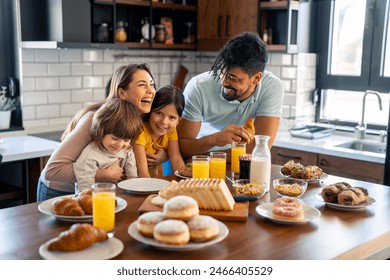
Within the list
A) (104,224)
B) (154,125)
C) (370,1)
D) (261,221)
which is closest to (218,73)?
(154,125)

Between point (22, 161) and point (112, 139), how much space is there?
130cm

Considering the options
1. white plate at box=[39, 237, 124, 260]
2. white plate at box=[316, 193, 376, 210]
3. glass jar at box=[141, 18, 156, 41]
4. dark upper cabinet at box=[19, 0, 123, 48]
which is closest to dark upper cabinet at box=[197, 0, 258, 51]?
glass jar at box=[141, 18, 156, 41]

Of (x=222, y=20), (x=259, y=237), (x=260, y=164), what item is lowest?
(x=259, y=237)

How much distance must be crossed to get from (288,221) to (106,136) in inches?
34.0

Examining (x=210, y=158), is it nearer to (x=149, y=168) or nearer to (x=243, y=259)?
(x=149, y=168)

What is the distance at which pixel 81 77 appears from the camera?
4.02 meters

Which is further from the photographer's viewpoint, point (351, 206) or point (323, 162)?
point (323, 162)

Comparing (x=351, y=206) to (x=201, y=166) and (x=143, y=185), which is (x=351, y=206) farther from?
(x=143, y=185)

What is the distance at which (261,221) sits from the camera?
5.60ft

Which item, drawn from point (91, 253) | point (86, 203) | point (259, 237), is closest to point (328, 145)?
point (259, 237)

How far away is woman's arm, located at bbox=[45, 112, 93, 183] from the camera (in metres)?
2.12

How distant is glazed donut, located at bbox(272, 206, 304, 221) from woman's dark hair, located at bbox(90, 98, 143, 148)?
73 cm

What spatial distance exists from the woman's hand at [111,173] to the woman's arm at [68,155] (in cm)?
11

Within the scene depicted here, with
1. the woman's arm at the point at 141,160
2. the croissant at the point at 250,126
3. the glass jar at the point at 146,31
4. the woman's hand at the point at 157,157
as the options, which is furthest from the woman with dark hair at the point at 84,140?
the glass jar at the point at 146,31
